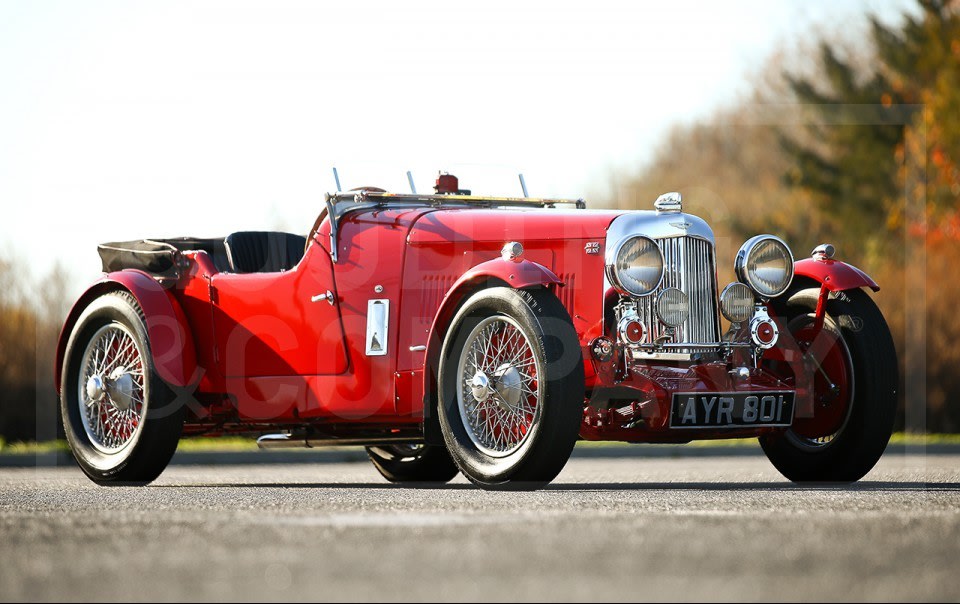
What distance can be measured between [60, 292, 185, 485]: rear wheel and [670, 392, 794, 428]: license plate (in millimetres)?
2971

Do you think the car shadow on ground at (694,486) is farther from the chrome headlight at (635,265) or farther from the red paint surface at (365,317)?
the chrome headlight at (635,265)

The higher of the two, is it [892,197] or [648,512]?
[892,197]

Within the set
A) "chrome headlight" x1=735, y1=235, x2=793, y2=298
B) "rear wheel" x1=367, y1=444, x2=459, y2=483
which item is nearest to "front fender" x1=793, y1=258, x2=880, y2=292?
"chrome headlight" x1=735, y1=235, x2=793, y2=298

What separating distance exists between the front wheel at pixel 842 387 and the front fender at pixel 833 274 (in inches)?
3.6

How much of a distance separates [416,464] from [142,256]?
2.07 meters

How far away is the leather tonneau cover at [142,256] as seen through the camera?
916 cm

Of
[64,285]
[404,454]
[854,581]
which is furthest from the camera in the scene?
[64,285]

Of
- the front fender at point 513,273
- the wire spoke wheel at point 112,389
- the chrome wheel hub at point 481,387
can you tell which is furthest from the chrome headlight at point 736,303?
the wire spoke wheel at point 112,389

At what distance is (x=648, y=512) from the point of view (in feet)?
19.2

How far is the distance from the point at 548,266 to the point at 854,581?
158 inches

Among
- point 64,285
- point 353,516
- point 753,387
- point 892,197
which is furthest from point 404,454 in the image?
point 892,197

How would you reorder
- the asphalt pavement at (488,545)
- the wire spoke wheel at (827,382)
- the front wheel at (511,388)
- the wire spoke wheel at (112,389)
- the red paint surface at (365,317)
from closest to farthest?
the asphalt pavement at (488,545) < the front wheel at (511,388) < the red paint surface at (365,317) < the wire spoke wheel at (827,382) < the wire spoke wheel at (112,389)

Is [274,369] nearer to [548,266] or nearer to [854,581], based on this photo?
[548,266]

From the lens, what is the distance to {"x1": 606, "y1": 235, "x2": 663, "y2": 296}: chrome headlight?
760cm
